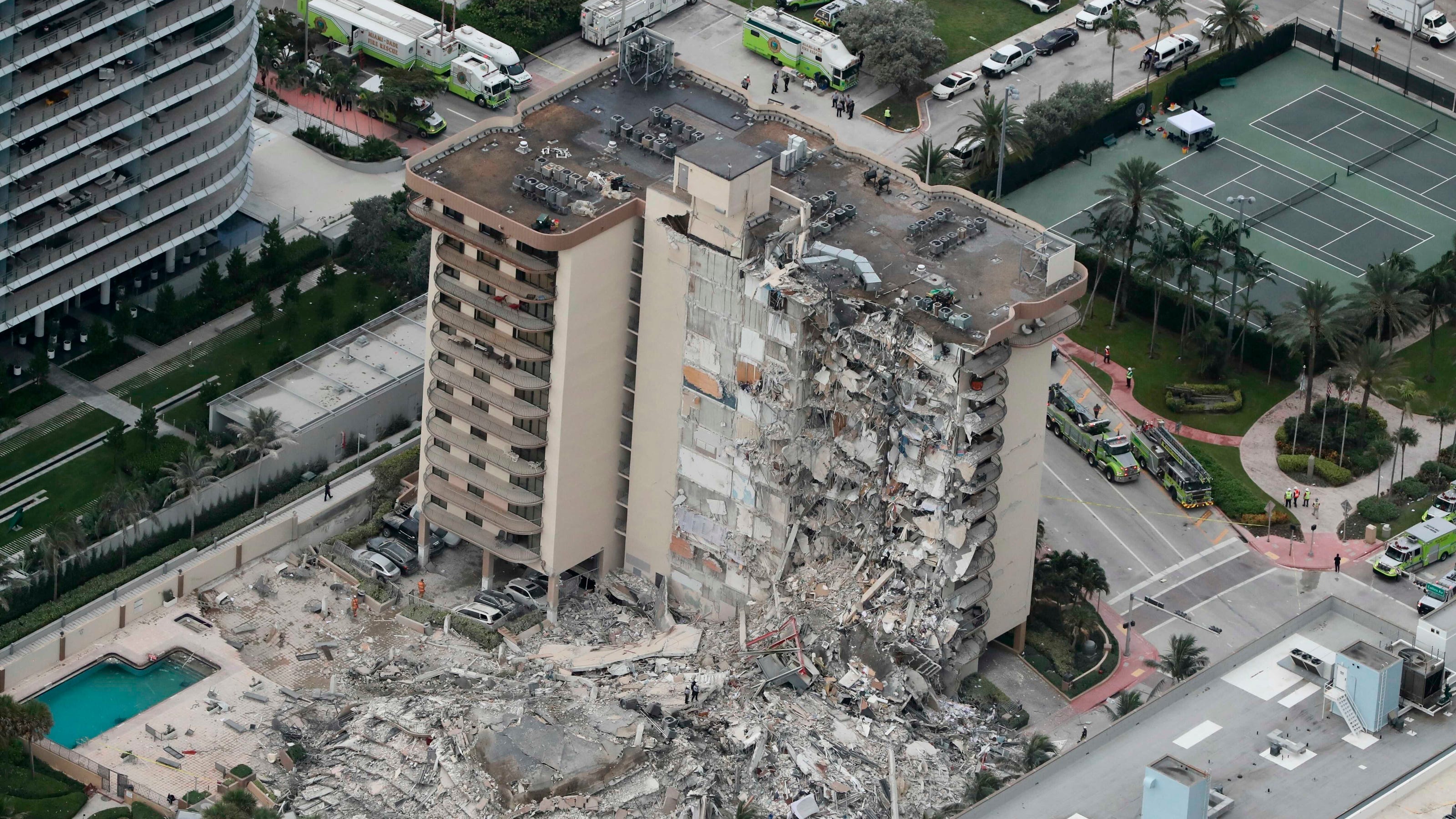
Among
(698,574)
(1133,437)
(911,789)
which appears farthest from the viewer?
(1133,437)

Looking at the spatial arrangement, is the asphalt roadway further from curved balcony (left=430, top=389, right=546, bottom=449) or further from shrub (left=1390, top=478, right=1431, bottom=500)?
curved balcony (left=430, top=389, right=546, bottom=449)

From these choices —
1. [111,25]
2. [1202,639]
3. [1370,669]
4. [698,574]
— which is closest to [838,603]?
[698,574]

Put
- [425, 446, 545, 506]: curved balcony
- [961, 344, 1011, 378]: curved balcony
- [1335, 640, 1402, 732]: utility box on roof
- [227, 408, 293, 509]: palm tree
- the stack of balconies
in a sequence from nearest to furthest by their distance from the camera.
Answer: [1335, 640, 1402, 732]: utility box on roof, [961, 344, 1011, 378]: curved balcony, the stack of balconies, [425, 446, 545, 506]: curved balcony, [227, 408, 293, 509]: palm tree

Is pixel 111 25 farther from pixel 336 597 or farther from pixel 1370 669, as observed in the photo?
pixel 1370 669

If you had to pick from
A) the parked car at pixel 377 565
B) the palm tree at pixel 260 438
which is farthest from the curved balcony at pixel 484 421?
the palm tree at pixel 260 438

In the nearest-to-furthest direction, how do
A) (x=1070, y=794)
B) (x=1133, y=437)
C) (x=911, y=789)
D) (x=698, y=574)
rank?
(x=1070, y=794) < (x=911, y=789) < (x=698, y=574) < (x=1133, y=437)

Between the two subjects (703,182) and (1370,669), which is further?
(703,182)

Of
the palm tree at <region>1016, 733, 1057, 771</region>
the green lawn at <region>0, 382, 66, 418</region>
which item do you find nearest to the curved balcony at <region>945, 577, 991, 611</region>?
the palm tree at <region>1016, 733, 1057, 771</region>

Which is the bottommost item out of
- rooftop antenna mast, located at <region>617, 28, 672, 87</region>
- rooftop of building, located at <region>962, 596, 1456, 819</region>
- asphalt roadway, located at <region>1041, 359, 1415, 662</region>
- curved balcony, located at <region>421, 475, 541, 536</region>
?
asphalt roadway, located at <region>1041, 359, 1415, 662</region>
